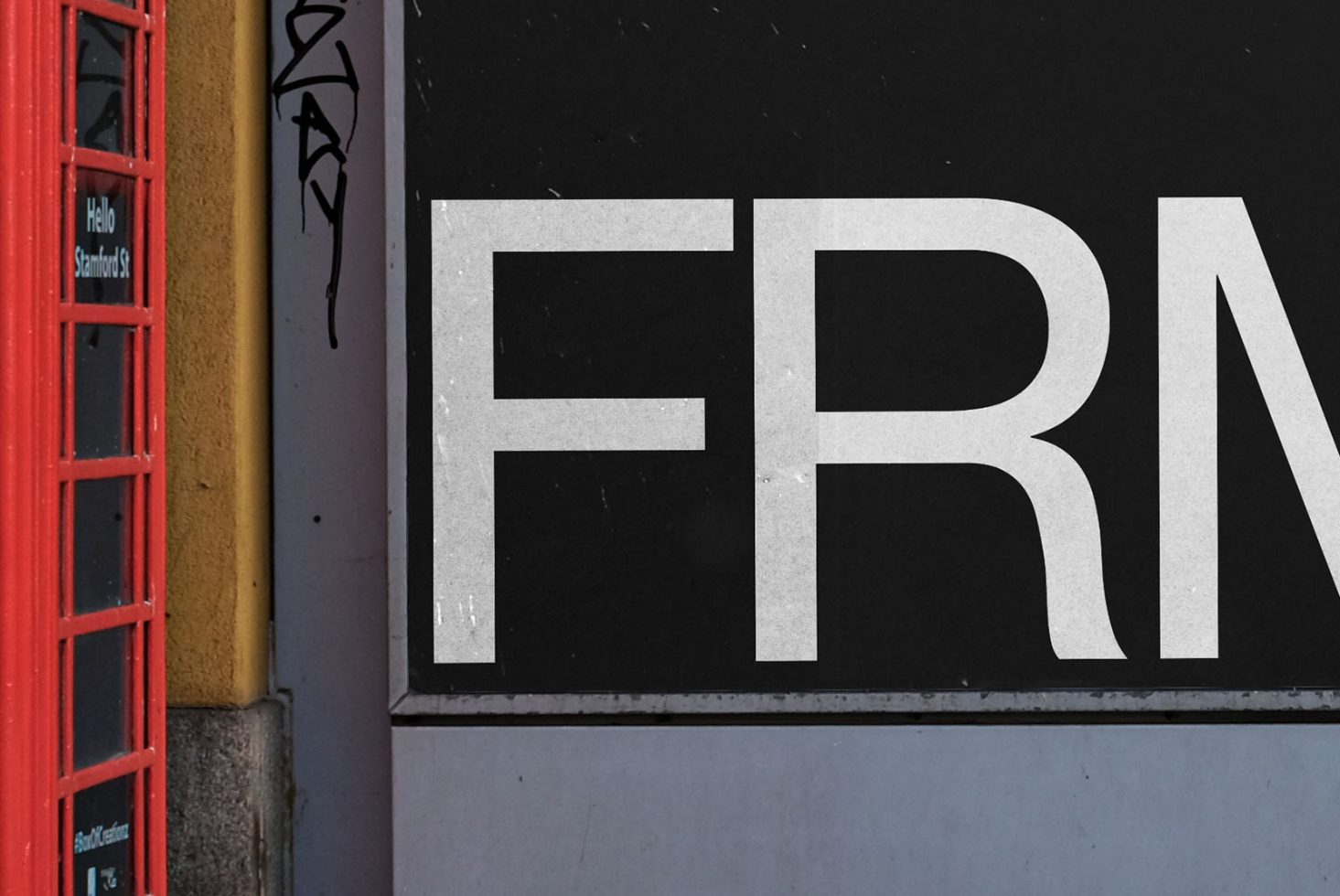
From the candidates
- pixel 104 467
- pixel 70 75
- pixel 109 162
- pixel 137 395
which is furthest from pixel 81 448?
pixel 70 75

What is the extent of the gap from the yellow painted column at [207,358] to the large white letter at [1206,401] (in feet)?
7.75

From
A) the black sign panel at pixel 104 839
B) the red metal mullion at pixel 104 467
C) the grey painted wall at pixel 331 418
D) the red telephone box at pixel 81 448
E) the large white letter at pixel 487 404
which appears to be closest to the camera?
the red telephone box at pixel 81 448

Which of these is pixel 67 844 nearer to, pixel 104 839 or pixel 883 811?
pixel 104 839

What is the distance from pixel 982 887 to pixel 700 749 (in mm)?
802

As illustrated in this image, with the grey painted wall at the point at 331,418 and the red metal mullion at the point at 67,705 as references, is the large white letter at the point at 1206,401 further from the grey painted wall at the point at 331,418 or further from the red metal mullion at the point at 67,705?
the red metal mullion at the point at 67,705

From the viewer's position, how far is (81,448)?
2777 mm

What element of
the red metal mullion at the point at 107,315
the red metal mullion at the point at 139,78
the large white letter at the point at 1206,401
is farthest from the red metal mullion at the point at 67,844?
the large white letter at the point at 1206,401

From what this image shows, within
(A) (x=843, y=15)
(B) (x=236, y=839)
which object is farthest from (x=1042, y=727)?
(B) (x=236, y=839)

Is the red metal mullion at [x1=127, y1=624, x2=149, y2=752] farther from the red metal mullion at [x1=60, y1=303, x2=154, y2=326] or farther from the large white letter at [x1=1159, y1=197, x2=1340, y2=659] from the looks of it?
the large white letter at [x1=1159, y1=197, x2=1340, y2=659]

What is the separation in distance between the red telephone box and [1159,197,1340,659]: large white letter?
2.44 m

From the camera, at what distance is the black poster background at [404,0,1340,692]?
3.33 metres

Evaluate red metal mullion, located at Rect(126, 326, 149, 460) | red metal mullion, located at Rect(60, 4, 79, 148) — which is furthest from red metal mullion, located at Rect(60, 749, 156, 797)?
red metal mullion, located at Rect(60, 4, 79, 148)

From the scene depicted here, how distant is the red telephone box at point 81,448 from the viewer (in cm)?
255

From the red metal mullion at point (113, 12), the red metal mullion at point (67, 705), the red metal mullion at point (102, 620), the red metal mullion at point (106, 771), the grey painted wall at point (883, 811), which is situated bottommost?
the grey painted wall at point (883, 811)
